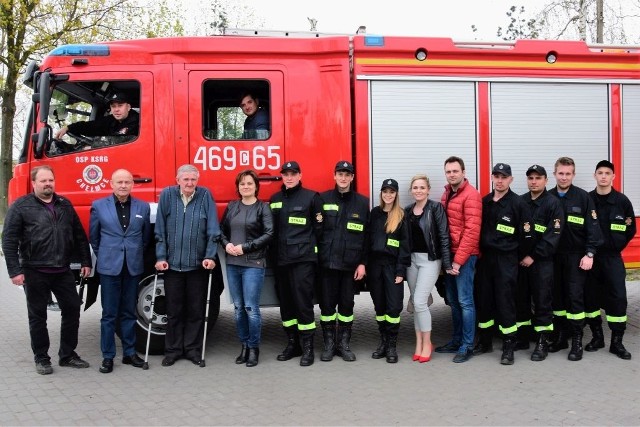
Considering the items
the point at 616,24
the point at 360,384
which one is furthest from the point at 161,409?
the point at 616,24

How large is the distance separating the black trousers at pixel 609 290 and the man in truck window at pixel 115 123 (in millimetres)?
4644

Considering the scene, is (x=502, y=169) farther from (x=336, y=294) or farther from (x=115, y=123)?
(x=115, y=123)

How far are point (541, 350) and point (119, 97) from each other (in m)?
4.66

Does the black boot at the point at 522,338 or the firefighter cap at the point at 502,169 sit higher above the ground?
the firefighter cap at the point at 502,169

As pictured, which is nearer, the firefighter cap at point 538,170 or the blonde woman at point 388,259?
the blonde woman at point 388,259

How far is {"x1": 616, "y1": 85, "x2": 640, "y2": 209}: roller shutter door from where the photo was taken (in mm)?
6312

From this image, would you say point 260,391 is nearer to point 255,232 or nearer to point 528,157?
point 255,232

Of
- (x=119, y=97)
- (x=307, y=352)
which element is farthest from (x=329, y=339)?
(x=119, y=97)

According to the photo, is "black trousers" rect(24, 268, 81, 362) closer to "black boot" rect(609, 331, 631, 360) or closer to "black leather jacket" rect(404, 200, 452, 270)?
"black leather jacket" rect(404, 200, 452, 270)

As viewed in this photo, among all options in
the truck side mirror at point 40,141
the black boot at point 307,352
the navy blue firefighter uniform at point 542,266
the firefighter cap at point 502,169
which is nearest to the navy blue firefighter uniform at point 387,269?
the black boot at point 307,352

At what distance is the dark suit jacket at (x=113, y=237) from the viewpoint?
537 cm

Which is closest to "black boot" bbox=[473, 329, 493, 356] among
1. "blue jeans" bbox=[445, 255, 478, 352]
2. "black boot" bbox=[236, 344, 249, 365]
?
"blue jeans" bbox=[445, 255, 478, 352]

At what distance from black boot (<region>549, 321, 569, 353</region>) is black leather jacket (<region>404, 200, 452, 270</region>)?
1412mm

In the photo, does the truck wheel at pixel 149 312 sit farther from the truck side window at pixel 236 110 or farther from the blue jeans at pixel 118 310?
the truck side window at pixel 236 110
